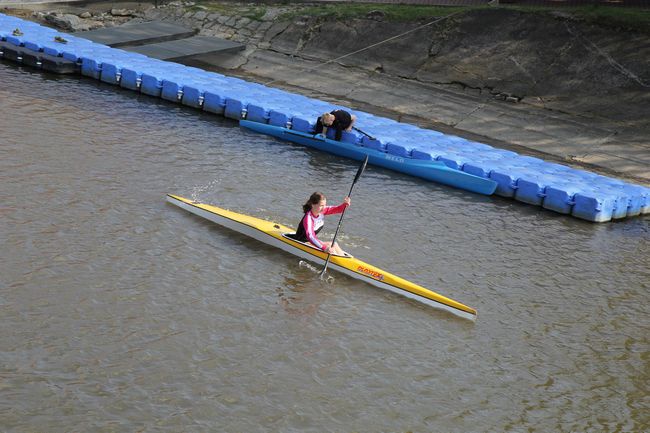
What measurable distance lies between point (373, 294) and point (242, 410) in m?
4.15

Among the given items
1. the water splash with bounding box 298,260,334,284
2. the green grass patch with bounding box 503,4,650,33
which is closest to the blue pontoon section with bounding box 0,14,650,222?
the water splash with bounding box 298,260,334,284

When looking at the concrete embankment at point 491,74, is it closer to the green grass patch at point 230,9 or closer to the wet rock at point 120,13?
the green grass patch at point 230,9

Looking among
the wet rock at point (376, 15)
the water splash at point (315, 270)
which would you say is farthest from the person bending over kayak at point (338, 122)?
the wet rock at point (376, 15)

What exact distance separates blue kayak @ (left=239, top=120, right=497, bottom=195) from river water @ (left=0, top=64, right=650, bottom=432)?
346 millimetres

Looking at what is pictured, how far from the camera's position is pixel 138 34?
29.7m

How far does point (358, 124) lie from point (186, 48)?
8.64 meters

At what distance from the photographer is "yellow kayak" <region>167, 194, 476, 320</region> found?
45.2 ft

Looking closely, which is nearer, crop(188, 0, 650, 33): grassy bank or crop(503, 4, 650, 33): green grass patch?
crop(503, 4, 650, 33): green grass patch

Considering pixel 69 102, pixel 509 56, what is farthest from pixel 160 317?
pixel 509 56

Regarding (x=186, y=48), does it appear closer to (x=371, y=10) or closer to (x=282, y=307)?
(x=371, y=10)

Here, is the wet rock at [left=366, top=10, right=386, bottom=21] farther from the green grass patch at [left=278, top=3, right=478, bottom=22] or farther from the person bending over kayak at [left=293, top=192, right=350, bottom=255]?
the person bending over kayak at [left=293, top=192, right=350, bottom=255]

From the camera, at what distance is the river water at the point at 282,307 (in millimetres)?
10820

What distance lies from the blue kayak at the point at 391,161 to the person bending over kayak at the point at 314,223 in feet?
17.5

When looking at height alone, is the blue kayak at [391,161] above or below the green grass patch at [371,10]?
below
